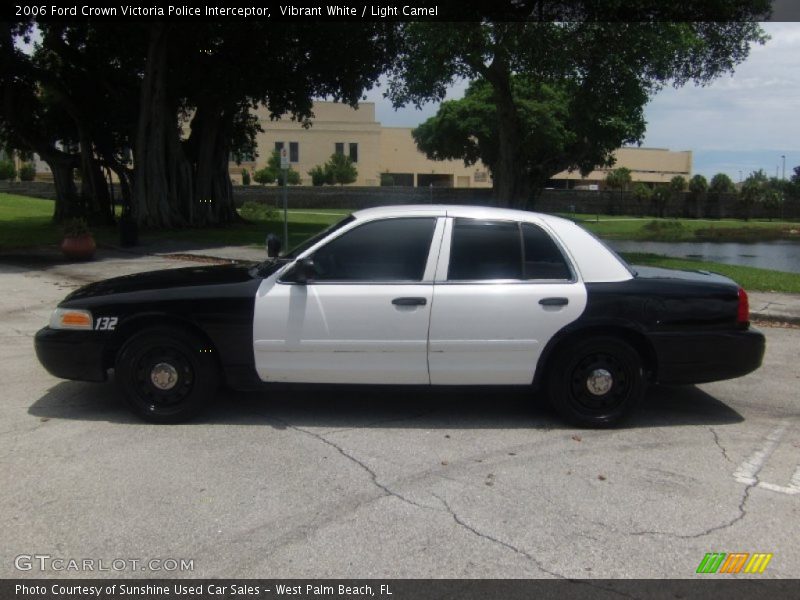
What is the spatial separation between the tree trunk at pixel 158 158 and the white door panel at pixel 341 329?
836 inches

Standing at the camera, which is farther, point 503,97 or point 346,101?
point 346,101

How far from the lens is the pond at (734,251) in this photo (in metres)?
21.4

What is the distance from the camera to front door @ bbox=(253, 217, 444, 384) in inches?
209

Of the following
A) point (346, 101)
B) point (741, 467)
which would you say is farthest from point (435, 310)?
point (346, 101)

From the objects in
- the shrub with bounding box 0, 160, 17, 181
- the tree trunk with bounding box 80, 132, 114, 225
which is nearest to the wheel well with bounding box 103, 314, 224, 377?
the tree trunk with bounding box 80, 132, 114, 225

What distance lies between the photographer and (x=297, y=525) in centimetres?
389

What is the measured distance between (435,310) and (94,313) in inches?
97.4

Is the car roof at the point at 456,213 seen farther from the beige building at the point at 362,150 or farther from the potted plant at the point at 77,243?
the beige building at the point at 362,150

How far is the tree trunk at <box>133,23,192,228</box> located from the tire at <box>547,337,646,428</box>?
22.1 metres

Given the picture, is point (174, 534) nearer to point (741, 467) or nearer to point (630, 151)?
point (741, 467)

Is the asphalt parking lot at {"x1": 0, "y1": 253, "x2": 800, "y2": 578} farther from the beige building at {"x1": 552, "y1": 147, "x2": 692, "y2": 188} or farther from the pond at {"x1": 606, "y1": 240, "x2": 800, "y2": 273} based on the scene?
the beige building at {"x1": 552, "y1": 147, "x2": 692, "y2": 188}

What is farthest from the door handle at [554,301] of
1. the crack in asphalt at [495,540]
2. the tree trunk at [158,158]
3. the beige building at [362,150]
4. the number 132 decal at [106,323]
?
the beige building at [362,150]
